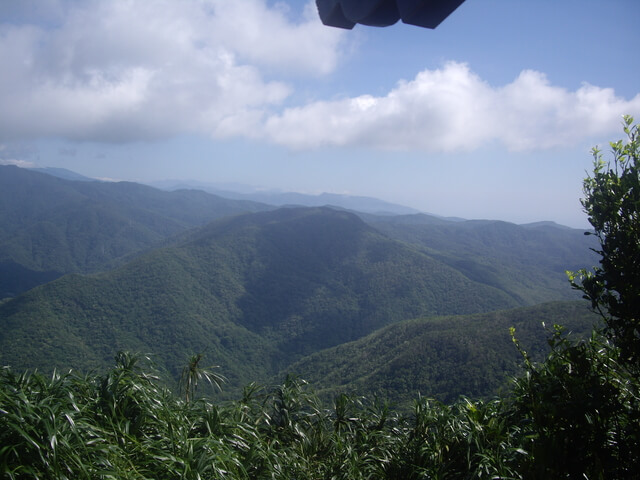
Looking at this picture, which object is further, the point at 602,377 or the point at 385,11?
the point at 602,377

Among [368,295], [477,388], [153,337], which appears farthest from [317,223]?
[477,388]

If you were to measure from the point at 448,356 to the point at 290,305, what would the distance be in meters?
76.3

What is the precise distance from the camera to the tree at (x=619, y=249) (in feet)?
8.93

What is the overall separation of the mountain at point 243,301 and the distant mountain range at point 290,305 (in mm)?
436

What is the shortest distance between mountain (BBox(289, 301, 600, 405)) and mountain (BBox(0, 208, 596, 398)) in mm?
21838

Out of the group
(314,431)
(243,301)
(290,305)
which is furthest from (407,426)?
(290,305)

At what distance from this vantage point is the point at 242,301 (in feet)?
389

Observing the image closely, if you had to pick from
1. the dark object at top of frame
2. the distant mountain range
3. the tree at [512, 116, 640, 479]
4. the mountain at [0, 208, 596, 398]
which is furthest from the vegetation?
the mountain at [0, 208, 596, 398]

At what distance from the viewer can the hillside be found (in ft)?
Answer: 247

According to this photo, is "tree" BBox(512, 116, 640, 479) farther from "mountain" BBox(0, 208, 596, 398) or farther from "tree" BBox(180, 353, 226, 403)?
"mountain" BBox(0, 208, 596, 398)

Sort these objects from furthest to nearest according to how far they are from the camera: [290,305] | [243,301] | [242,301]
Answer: [290,305], [243,301], [242,301]

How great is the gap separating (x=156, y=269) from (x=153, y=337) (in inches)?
1259

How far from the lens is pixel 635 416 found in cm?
232

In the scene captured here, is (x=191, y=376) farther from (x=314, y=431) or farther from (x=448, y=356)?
(x=448, y=356)
